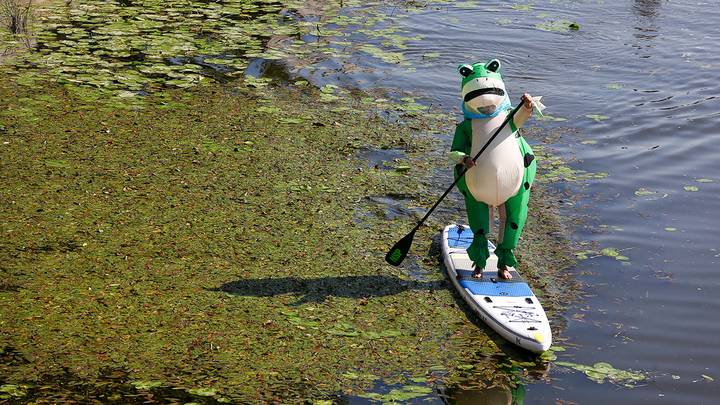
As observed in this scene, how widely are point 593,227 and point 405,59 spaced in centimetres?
497

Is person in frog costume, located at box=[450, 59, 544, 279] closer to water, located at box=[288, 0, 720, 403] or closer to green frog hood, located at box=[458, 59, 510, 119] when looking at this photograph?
green frog hood, located at box=[458, 59, 510, 119]

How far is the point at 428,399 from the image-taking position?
5.63 metres

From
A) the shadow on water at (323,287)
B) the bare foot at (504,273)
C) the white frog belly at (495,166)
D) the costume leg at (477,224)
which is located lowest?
the shadow on water at (323,287)

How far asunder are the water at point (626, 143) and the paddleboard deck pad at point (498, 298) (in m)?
0.27

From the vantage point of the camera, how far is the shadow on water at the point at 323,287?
6.64 metres

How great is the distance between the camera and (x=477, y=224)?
686cm

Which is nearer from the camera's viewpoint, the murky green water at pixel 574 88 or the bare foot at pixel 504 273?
the murky green water at pixel 574 88

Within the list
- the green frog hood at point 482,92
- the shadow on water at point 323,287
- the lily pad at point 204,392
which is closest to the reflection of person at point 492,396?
the shadow on water at point 323,287

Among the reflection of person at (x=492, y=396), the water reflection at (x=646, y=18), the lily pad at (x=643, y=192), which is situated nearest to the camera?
the reflection of person at (x=492, y=396)

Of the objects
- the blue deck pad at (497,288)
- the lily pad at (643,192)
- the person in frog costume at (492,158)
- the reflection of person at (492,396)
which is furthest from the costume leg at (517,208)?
the lily pad at (643,192)

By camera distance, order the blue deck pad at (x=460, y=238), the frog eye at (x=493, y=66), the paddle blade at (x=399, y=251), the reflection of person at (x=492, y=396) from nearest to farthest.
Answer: the reflection of person at (x=492, y=396) < the frog eye at (x=493, y=66) < the paddle blade at (x=399, y=251) < the blue deck pad at (x=460, y=238)

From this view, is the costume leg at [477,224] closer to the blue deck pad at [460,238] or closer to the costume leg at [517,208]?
the costume leg at [517,208]

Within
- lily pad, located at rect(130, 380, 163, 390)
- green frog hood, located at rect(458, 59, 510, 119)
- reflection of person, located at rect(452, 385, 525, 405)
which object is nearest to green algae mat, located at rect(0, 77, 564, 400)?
lily pad, located at rect(130, 380, 163, 390)

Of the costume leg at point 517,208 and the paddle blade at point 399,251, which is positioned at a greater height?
the costume leg at point 517,208
